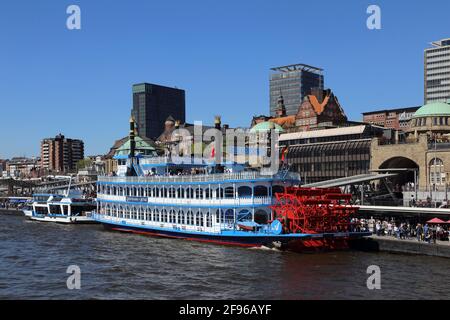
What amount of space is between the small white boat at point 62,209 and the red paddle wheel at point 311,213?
42605 millimetres

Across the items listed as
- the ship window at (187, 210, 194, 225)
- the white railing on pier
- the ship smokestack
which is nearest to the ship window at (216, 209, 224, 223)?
the white railing on pier

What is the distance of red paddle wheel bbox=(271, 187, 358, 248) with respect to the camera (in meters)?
48.0

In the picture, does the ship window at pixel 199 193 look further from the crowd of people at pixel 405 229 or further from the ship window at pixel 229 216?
the crowd of people at pixel 405 229

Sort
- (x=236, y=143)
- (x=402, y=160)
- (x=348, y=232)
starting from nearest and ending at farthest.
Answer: (x=348, y=232) → (x=402, y=160) → (x=236, y=143)

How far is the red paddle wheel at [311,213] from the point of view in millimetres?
47969

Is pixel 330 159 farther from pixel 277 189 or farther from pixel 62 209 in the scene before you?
pixel 277 189

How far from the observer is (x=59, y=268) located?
41.1m

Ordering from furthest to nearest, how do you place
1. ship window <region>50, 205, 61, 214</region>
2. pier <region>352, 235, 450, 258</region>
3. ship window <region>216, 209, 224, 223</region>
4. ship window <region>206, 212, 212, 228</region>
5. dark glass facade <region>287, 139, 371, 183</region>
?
dark glass facade <region>287, 139, 371, 183</region>, ship window <region>50, 205, 61, 214</region>, ship window <region>206, 212, 212, 228</region>, ship window <region>216, 209, 224, 223</region>, pier <region>352, 235, 450, 258</region>

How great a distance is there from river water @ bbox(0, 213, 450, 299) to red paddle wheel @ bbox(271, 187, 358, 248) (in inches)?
99.2

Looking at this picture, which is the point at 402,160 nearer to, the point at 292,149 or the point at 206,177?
the point at 292,149

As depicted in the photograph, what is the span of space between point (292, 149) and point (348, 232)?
61123 mm

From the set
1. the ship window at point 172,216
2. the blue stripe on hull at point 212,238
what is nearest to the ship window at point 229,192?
the blue stripe on hull at point 212,238

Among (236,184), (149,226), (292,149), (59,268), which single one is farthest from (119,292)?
(292,149)

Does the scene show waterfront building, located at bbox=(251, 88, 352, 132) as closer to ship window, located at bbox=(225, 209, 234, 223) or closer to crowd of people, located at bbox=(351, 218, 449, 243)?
crowd of people, located at bbox=(351, 218, 449, 243)
